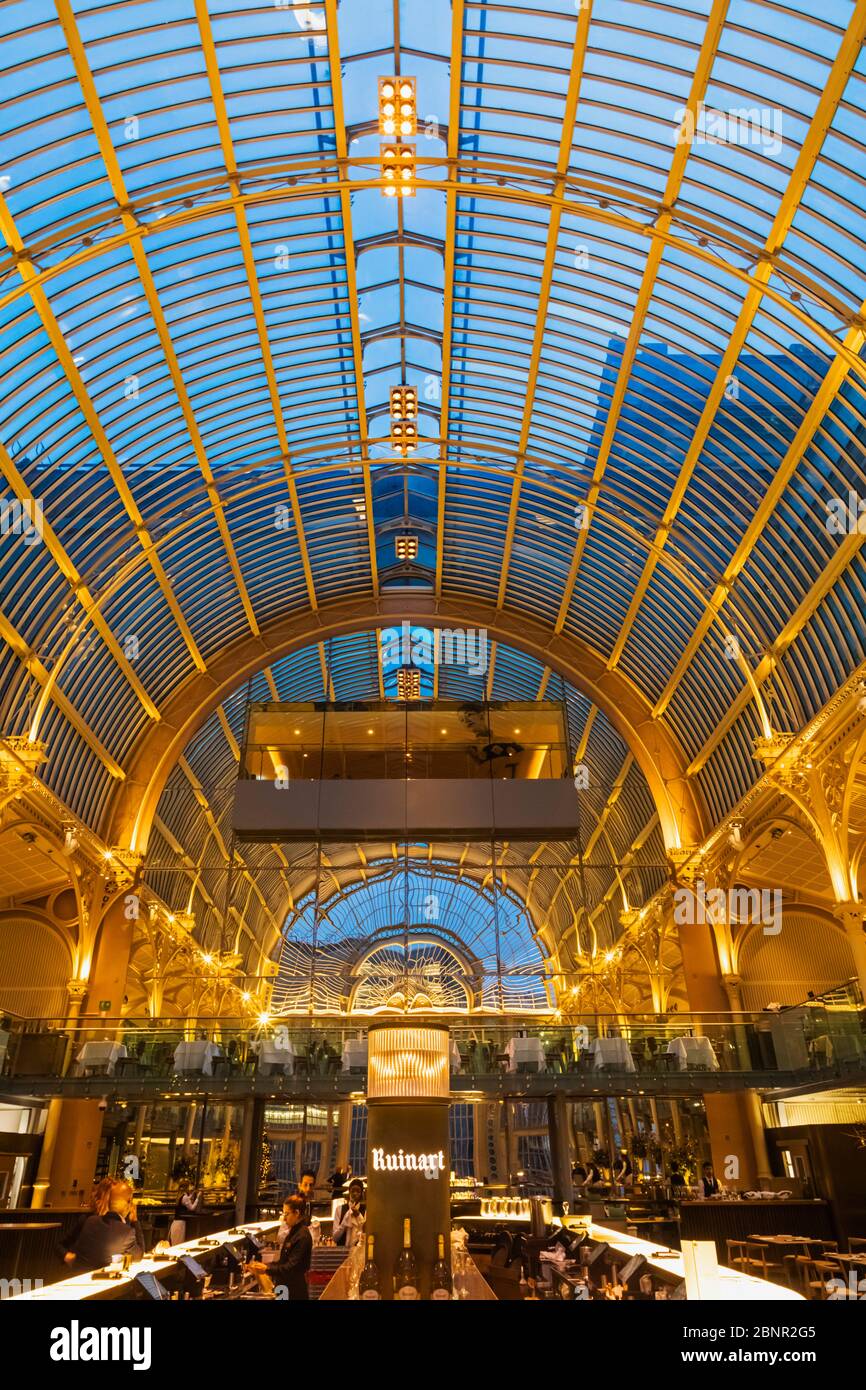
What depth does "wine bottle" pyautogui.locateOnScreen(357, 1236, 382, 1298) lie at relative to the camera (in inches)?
324

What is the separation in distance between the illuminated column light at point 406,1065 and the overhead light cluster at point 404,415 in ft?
64.4

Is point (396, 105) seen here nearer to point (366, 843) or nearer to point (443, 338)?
point (443, 338)

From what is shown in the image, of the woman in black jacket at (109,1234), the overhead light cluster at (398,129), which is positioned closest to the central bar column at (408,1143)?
the woman in black jacket at (109,1234)

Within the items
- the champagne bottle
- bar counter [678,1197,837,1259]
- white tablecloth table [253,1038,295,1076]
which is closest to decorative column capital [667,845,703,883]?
bar counter [678,1197,837,1259]

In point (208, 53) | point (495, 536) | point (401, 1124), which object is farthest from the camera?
point (495, 536)

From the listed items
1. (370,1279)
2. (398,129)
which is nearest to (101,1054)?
(370,1279)

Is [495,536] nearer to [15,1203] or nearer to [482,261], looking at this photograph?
[482,261]

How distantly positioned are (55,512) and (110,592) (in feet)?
9.55

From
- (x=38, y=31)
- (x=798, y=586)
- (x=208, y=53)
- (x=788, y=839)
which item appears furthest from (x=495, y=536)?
(x=38, y=31)

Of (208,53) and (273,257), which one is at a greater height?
(273,257)

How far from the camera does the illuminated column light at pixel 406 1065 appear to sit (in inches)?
376

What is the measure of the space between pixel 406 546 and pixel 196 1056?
737 inches

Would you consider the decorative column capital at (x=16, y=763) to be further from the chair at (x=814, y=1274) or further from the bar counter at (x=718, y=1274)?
the chair at (x=814, y=1274)

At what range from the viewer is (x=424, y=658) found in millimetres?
41031
